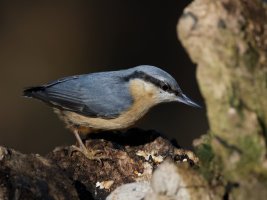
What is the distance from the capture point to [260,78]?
2967 mm

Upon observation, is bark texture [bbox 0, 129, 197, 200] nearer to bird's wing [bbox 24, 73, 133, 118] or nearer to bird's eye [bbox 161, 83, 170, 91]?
bird's wing [bbox 24, 73, 133, 118]

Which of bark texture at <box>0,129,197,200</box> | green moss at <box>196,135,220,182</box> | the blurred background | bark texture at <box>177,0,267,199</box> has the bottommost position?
the blurred background

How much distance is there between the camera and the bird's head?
16.2 ft

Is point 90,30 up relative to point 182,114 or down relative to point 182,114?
up

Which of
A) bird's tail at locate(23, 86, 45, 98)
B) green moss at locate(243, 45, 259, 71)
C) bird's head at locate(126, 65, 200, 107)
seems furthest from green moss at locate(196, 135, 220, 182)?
bird's tail at locate(23, 86, 45, 98)

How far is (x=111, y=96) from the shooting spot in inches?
200

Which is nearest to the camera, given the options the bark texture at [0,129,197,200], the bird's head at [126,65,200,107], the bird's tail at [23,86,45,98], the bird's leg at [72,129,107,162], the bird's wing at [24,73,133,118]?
the bark texture at [0,129,197,200]

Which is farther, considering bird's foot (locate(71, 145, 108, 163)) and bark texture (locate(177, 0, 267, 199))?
bird's foot (locate(71, 145, 108, 163))

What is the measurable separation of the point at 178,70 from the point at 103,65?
3.07 feet

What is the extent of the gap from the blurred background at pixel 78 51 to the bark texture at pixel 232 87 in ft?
17.4

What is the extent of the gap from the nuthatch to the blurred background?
3106 mm

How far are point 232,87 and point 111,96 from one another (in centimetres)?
226

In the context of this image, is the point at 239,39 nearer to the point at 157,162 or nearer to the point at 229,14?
the point at 229,14

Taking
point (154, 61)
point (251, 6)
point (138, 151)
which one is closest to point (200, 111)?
point (154, 61)
